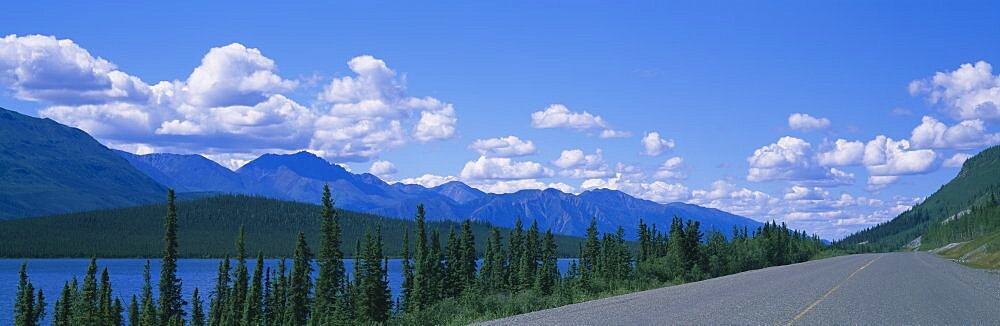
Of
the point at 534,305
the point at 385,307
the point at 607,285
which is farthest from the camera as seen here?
the point at 385,307

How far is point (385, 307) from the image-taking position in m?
80.4

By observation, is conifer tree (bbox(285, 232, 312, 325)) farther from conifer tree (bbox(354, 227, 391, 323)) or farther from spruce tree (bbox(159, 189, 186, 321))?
spruce tree (bbox(159, 189, 186, 321))

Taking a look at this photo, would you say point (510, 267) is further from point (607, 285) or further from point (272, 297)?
point (607, 285)

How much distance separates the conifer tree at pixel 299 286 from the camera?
83.9 metres

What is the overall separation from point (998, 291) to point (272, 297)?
252 feet

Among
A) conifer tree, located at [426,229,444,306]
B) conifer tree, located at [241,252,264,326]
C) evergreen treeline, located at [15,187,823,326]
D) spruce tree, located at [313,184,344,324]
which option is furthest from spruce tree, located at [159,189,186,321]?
conifer tree, located at [426,229,444,306]

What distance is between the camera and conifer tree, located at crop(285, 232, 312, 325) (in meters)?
83.9

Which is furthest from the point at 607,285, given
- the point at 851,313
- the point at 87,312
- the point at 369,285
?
the point at 87,312

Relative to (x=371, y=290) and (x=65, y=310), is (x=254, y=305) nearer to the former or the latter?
(x=371, y=290)

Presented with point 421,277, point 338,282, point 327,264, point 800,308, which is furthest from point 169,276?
point 800,308

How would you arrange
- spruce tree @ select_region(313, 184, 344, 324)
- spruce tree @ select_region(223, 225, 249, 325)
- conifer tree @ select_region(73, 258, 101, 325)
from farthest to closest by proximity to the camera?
spruce tree @ select_region(223, 225, 249, 325)
spruce tree @ select_region(313, 184, 344, 324)
conifer tree @ select_region(73, 258, 101, 325)

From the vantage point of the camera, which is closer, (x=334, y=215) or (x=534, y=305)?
(x=534, y=305)

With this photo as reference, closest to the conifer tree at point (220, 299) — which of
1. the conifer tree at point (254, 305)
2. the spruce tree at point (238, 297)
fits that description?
the spruce tree at point (238, 297)

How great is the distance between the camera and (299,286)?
85375 millimetres
